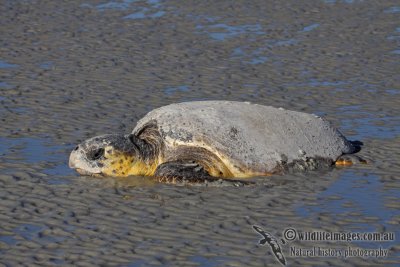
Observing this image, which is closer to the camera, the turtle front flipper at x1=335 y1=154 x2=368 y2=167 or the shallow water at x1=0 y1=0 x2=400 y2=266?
the shallow water at x1=0 y1=0 x2=400 y2=266

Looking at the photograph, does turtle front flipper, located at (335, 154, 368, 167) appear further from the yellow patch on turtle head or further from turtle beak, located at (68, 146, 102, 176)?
turtle beak, located at (68, 146, 102, 176)

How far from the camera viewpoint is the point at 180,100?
11.7 meters

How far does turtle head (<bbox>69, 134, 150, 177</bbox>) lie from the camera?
8633mm

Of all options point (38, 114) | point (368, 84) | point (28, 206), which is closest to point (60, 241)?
point (28, 206)

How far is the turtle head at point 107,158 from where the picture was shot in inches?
340

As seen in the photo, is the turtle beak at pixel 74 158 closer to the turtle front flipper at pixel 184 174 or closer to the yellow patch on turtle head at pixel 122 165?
the yellow patch on turtle head at pixel 122 165

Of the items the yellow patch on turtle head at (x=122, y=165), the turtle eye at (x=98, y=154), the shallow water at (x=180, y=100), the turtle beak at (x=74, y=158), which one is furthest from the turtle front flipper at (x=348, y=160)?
the turtle beak at (x=74, y=158)

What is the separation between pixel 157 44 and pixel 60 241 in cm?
836

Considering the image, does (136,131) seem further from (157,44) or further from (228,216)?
(157,44)

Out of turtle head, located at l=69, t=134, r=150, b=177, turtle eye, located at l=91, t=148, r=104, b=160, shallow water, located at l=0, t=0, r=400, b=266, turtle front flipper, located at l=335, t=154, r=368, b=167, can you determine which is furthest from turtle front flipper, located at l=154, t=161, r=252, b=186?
turtle front flipper, located at l=335, t=154, r=368, b=167

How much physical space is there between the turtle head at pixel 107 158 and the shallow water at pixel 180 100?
14 centimetres

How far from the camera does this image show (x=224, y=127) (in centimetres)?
873

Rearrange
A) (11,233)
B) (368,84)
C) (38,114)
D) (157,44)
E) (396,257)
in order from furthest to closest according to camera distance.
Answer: (157,44) < (368,84) < (38,114) < (11,233) < (396,257)

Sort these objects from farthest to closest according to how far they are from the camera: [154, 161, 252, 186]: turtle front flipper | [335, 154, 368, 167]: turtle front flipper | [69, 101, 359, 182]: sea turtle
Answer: [335, 154, 368, 167]: turtle front flipper < [69, 101, 359, 182]: sea turtle < [154, 161, 252, 186]: turtle front flipper
